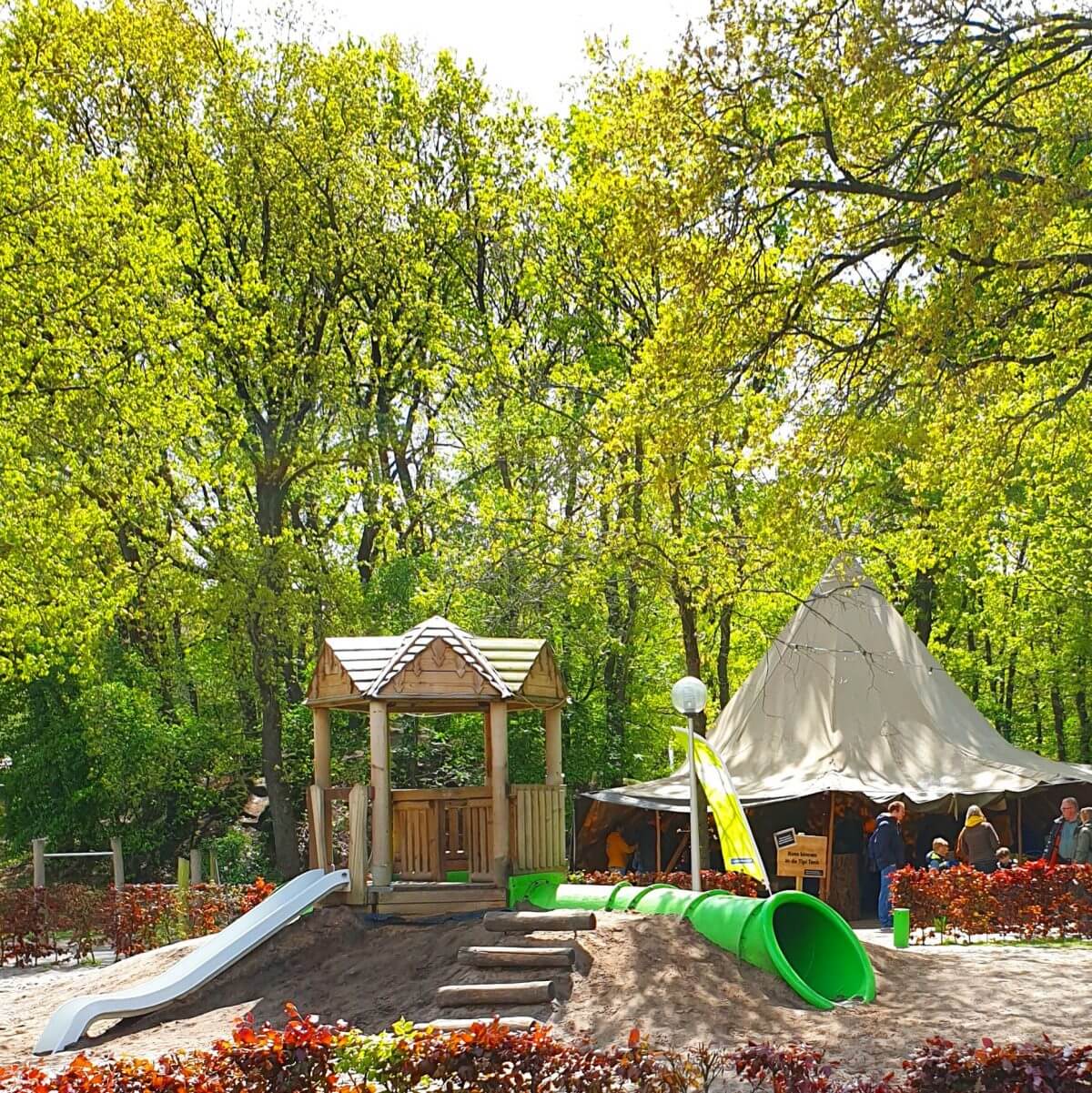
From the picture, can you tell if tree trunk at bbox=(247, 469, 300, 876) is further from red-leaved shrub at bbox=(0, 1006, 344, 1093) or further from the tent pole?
red-leaved shrub at bbox=(0, 1006, 344, 1093)

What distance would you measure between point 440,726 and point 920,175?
52.1 feet

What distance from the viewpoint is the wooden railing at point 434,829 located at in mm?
12914

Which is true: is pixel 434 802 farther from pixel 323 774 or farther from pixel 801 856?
pixel 801 856

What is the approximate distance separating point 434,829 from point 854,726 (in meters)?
8.79

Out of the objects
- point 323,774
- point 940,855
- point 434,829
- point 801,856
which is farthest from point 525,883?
point 801,856

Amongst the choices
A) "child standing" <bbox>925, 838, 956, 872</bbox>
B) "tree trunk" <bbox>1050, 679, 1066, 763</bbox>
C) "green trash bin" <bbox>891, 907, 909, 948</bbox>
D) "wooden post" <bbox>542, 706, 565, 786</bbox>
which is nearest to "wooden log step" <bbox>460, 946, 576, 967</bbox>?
"wooden post" <bbox>542, 706, 565, 786</bbox>

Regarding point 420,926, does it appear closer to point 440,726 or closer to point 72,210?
point 72,210

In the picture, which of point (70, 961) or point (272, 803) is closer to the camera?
point (70, 961)

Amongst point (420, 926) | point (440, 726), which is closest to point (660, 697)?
point (440, 726)

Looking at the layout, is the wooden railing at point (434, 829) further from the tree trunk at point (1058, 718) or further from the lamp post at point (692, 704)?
the tree trunk at point (1058, 718)

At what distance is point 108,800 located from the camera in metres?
23.8

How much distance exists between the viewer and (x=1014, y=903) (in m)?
14.9

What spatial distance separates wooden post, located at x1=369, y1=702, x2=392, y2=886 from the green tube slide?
1.23 m

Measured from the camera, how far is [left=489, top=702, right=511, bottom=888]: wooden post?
12508mm
